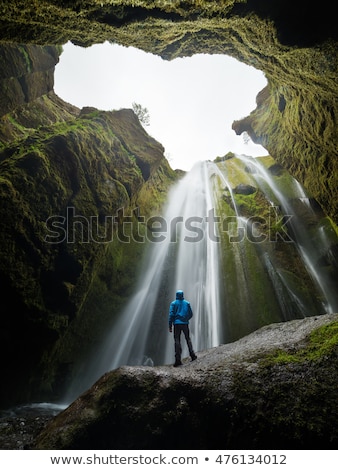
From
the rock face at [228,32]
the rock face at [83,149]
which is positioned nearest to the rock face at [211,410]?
the rock face at [83,149]

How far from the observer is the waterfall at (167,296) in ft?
35.6

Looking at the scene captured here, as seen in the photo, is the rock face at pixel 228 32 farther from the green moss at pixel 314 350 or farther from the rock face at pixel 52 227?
the green moss at pixel 314 350

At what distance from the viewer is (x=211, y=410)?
3090 mm

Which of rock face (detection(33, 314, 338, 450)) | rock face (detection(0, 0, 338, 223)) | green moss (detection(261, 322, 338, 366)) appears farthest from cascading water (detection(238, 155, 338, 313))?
rock face (detection(33, 314, 338, 450))

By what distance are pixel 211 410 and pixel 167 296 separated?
10.6 metres

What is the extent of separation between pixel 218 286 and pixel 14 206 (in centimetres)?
1067

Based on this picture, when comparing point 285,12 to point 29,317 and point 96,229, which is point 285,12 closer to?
point 96,229

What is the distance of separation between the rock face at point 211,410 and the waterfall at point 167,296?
7.65 meters

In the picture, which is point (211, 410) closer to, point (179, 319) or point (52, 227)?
point (179, 319)

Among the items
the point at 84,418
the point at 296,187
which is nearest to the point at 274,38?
the point at 84,418

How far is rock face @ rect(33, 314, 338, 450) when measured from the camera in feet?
8.87

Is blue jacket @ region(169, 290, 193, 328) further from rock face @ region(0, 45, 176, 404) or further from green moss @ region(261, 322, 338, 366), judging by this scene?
rock face @ region(0, 45, 176, 404)

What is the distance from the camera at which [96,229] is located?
9023mm

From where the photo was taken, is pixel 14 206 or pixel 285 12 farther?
pixel 14 206
